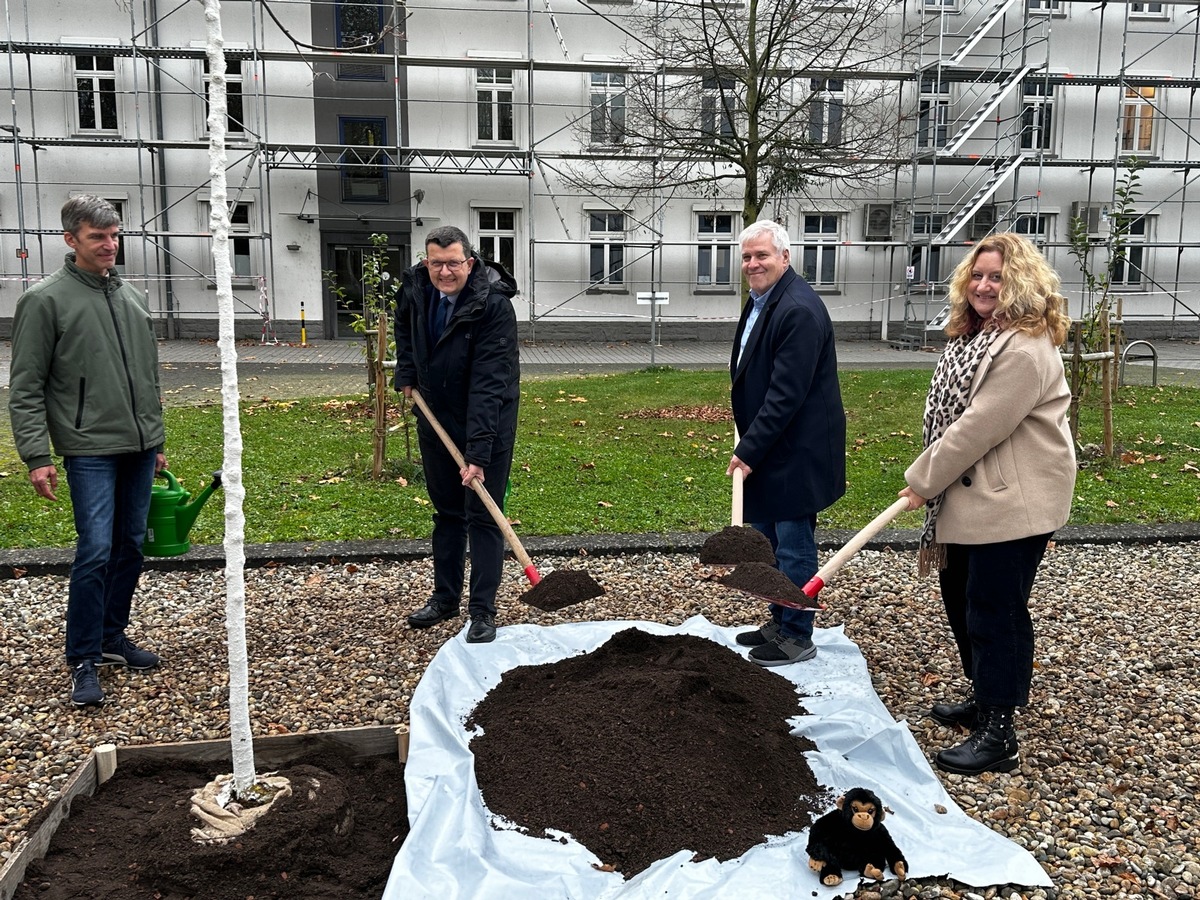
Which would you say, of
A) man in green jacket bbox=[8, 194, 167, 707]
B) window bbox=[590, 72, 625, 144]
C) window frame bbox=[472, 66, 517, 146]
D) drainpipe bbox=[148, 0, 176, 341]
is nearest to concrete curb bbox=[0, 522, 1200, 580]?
man in green jacket bbox=[8, 194, 167, 707]

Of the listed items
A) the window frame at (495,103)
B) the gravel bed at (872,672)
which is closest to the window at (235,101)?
the window frame at (495,103)

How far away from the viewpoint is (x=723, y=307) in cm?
2542

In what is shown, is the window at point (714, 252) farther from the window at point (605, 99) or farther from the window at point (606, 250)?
the window at point (605, 99)

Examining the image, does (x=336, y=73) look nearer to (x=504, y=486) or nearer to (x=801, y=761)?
(x=504, y=486)

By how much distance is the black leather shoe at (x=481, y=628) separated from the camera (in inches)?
189

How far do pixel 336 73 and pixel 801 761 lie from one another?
22.7 metres

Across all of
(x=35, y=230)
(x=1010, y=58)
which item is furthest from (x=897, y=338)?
(x=35, y=230)

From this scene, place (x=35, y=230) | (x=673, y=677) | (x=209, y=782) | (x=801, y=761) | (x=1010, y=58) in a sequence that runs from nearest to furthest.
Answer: (x=209, y=782)
(x=801, y=761)
(x=673, y=677)
(x=35, y=230)
(x=1010, y=58)

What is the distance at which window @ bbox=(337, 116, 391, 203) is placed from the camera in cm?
2308

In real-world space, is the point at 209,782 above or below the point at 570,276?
below

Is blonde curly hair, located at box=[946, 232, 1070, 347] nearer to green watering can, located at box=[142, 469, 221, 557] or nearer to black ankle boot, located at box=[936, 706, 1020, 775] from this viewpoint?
black ankle boot, located at box=[936, 706, 1020, 775]

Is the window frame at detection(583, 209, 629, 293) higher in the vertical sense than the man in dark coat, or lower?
higher

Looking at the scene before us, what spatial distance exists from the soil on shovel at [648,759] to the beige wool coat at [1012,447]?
1052mm

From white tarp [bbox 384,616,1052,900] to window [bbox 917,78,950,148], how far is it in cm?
2294
